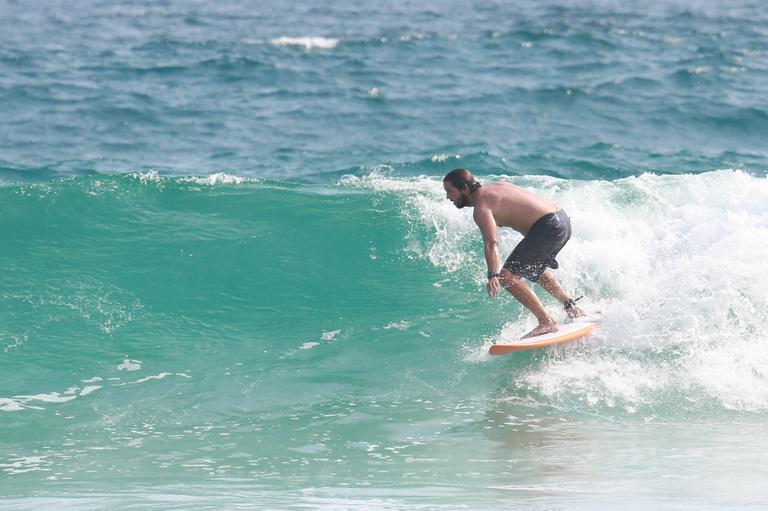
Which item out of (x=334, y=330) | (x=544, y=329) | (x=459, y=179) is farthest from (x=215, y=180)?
(x=544, y=329)

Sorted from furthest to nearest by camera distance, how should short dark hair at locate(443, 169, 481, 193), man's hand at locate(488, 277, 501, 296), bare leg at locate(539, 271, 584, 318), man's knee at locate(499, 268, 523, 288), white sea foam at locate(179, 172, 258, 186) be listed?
white sea foam at locate(179, 172, 258, 186), bare leg at locate(539, 271, 584, 318), man's knee at locate(499, 268, 523, 288), short dark hair at locate(443, 169, 481, 193), man's hand at locate(488, 277, 501, 296)

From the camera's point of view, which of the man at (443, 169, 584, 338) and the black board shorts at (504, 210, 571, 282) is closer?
the man at (443, 169, 584, 338)

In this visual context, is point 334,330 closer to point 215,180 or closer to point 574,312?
point 574,312

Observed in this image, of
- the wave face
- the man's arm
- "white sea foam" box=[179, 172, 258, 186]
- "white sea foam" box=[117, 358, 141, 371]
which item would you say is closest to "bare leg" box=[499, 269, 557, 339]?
the wave face

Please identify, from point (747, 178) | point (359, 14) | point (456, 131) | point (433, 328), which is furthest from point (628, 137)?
point (359, 14)

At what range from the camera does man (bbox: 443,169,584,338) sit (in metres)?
7.82

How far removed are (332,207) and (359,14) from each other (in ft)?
70.3

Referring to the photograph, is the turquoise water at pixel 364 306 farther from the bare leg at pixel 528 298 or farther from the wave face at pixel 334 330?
the bare leg at pixel 528 298

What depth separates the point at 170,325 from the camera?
9.49 m

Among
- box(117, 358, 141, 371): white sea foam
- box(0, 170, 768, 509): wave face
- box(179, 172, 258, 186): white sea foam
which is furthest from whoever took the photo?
box(179, 172, 258, 186): white sea foam

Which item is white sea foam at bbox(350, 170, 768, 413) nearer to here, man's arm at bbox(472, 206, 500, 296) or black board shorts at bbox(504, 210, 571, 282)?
black board shorts at bbox(504, 210, 571, 282)

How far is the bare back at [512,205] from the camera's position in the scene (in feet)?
25.9

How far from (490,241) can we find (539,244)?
0.53 m

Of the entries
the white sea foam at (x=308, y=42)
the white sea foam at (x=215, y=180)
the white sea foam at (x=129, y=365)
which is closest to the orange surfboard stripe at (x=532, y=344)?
the white sea foam at (x=129, y=365)
